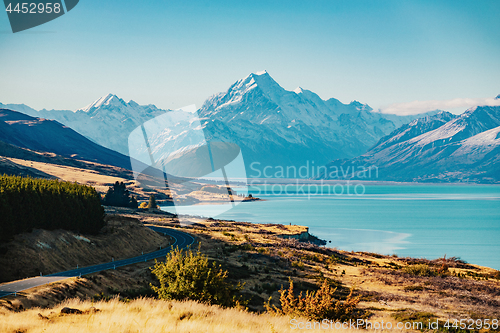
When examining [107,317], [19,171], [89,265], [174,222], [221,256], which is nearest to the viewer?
[107,317]

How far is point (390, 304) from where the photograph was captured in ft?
103

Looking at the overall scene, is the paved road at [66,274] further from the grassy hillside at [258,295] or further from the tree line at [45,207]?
the tree line at [45,207]

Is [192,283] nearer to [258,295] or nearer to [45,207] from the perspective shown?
[258,295]

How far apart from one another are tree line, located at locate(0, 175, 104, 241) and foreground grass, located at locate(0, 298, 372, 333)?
97.3 feet

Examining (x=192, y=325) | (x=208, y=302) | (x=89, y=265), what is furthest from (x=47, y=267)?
(x=192, y=325)

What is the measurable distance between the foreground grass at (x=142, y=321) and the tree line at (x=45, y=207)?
2965 centimetres

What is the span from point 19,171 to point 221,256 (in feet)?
502

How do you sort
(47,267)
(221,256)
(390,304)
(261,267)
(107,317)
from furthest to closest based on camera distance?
(221,256)
(261,267)
(47,267)
(390,304)
(107,317)

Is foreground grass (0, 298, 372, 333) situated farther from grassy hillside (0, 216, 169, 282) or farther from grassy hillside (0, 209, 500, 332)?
grassy hillside (0, 216, 169, 282)

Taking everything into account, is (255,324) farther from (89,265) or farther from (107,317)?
(89,265)

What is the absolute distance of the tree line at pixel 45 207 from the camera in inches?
1620

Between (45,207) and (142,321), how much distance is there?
39600 mm

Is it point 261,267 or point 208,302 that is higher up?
point 208,302

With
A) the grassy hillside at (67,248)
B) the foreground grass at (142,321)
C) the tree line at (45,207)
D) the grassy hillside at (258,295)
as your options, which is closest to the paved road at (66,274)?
the grassy hillside at (258,295)
